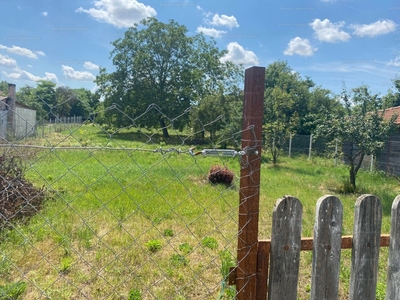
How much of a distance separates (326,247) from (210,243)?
6.84 ft

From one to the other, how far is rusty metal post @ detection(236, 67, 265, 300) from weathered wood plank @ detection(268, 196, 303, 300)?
0.26 ft

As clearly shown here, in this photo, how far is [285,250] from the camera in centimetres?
129

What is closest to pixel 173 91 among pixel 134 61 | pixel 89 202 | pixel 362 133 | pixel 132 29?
pixel 134 61

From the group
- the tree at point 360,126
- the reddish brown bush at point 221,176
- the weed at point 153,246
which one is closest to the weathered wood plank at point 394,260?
the weed at point 153,246

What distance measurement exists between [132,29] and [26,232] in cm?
2580

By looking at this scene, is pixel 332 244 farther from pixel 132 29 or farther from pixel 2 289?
pixel 132 29

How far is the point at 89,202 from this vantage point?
15.4 feet

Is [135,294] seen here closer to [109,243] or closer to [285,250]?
[109,243]

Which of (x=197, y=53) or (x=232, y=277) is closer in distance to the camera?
(x=232, y=277)

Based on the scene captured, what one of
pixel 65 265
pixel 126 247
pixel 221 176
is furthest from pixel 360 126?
pixel 65 265

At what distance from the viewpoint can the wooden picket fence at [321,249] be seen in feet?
4.21

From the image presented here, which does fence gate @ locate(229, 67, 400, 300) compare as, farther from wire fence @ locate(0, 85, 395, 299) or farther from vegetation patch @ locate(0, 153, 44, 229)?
vegetation patch @ locate(0, 153, 44, 229)

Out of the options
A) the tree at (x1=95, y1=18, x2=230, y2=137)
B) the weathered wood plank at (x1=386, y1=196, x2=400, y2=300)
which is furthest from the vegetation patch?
the tree at (x1=95, y1=18, x2=230, y2=137)

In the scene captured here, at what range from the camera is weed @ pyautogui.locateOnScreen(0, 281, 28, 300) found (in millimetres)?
2137
